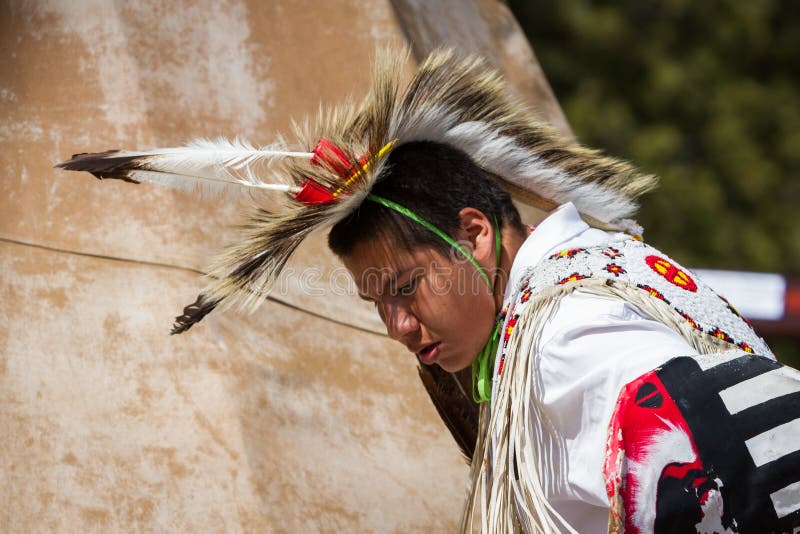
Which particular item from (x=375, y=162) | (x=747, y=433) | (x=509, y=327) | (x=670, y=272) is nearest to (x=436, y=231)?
(x=375, y=162)

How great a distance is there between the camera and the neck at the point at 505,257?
1.90 metres

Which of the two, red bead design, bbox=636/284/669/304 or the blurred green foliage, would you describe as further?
the blurred green foliage

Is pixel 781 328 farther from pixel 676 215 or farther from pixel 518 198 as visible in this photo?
pixel 518 198

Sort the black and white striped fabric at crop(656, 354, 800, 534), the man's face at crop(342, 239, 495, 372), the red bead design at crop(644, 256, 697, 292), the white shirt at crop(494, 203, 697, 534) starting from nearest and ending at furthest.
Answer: the black and white striped fabric at crop(656, 354, 800, 534), the white shirt at crop(494, 203, 697, 534), the red bead design at crop(644, 256, 697, 292), the man's face at crop(342, 239, 495, 372)

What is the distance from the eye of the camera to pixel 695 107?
714 centimetres

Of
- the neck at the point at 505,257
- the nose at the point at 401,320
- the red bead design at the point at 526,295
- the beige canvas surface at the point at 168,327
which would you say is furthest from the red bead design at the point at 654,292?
the beige canvas surface at the point at 168,327

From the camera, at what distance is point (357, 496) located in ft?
7.25

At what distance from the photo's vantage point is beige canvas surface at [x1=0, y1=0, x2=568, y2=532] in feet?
Answer: 6.94

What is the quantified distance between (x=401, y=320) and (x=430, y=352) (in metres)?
0.09

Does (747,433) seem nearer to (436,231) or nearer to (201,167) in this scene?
(436,231)

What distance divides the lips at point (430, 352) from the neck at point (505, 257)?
0.46 ft

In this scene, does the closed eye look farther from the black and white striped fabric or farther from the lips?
the black and white striped fabric

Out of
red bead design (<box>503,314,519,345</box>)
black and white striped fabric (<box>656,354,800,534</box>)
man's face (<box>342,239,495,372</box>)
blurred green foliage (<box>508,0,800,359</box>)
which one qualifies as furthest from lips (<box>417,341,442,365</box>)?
blurred green foliage (<box>508,0,800,359</box>)

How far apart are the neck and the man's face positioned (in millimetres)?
28
